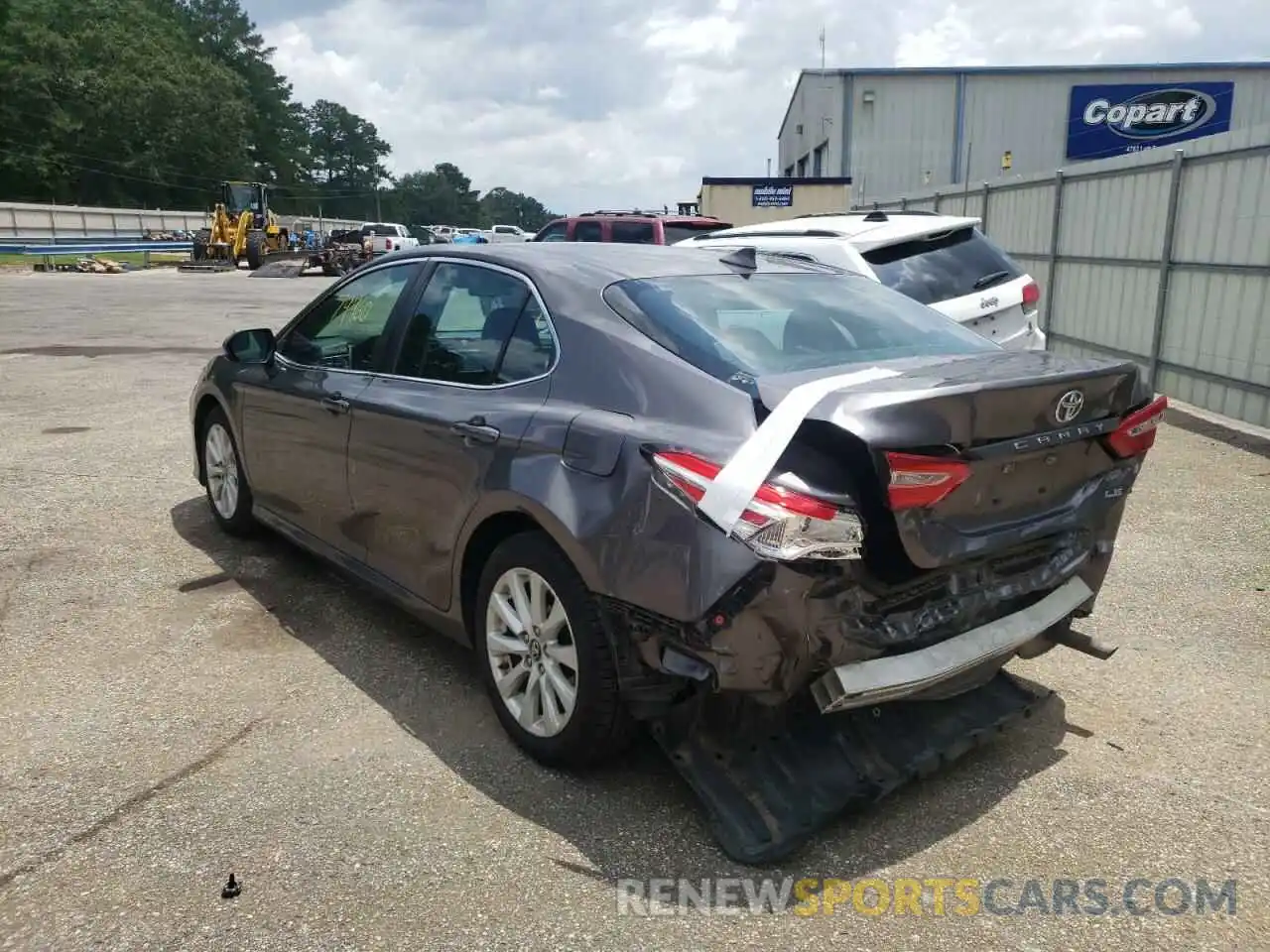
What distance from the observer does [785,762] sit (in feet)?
9.59

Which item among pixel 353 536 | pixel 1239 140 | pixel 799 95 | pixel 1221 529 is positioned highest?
pixel 799 95

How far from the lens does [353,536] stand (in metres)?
4.18

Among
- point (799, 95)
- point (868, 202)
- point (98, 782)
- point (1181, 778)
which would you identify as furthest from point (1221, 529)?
point (799, 95)

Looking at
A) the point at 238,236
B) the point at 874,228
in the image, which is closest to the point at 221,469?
the point at 874,228

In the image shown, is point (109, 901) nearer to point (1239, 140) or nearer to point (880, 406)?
point (880, 406)

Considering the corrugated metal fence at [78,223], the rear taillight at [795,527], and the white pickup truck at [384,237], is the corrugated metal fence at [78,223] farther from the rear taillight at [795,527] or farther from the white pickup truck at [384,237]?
the rear taillight at [795,527]

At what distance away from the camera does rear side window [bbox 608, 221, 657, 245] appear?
1423cm

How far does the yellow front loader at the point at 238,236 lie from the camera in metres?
42.0

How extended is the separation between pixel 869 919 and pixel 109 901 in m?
1.97

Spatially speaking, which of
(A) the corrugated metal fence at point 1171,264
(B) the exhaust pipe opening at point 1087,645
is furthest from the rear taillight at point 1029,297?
(B) the exhaust pipe opening at point 1087,645

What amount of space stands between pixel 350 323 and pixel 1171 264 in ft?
27.5

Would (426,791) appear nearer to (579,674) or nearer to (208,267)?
(579,674)

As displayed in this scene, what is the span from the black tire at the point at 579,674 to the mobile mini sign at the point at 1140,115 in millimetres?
35105

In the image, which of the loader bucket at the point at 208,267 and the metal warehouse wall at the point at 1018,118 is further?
the loader bucket at the point at 208,267
